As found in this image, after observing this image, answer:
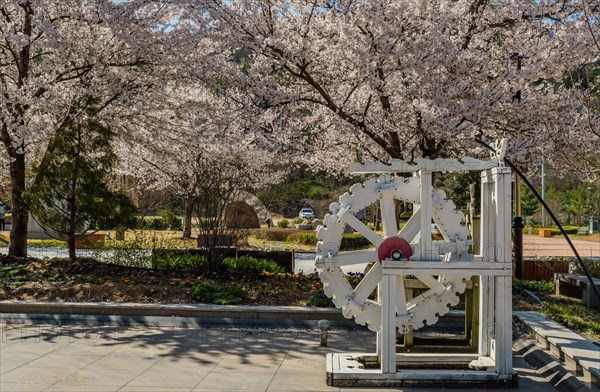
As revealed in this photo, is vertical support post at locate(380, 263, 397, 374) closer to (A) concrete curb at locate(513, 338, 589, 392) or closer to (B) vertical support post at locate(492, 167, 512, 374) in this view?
(B) vertical support post at locate(492, 167, 512, 374)

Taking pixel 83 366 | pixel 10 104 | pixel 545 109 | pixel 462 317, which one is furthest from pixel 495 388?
pixel 10 104

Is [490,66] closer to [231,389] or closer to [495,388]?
[495,388]

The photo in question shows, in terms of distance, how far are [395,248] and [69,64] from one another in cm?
1106

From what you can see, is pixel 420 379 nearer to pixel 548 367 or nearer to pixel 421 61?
pixel 548 367

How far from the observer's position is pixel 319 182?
180 ft

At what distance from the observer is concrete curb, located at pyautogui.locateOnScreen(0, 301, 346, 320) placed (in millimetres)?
10930

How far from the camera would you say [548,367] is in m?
8.12

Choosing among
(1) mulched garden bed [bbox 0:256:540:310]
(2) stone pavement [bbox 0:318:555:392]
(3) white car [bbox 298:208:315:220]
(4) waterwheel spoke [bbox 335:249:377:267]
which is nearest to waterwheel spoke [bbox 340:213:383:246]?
(4) waterwheel spoke [bbox 335:249:377:267]

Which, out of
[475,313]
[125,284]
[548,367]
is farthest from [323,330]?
[125,284]


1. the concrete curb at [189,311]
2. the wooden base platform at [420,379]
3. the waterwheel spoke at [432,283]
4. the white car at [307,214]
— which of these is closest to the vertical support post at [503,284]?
the wooden base platform at [420,379]

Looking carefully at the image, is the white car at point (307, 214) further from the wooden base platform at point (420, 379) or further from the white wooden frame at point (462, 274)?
the wooden base platform at point (420, 379)

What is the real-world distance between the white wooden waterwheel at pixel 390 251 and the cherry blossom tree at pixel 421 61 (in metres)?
4.40

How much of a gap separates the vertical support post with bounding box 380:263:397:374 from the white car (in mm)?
41585

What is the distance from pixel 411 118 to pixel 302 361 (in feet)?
23.5
